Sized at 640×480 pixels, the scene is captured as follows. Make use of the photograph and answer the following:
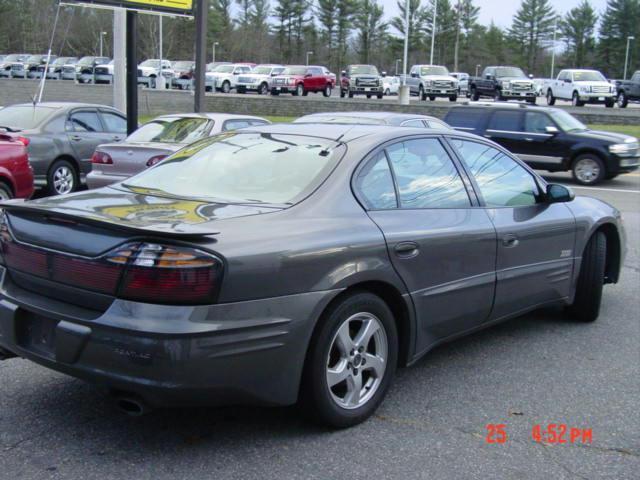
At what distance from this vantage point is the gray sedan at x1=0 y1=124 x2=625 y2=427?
10.7 ft

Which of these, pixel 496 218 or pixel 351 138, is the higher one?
pixel 351 138

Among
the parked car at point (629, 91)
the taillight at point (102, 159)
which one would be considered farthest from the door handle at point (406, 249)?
the parked car at point (629, 91)

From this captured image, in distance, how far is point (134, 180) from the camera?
184 inches

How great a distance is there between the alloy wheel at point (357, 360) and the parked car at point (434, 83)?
37652 millimetres

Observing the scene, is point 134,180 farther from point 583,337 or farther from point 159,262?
point 583,337

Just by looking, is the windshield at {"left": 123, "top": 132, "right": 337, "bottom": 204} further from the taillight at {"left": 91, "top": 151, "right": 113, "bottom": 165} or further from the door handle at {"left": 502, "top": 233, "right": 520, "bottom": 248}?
the taillight at {"left": 91, "top": 151, "right": 113, "bottom": 165}

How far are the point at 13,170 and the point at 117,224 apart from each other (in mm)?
6232

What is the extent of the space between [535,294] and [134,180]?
2.79m

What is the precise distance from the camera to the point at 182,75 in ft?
A: 173

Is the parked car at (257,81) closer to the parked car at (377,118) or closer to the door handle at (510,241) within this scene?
the parked car at (377,118)

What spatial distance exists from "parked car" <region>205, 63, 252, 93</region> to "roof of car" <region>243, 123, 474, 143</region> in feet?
140

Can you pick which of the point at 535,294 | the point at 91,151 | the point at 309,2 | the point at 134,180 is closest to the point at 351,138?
the point at 134,180

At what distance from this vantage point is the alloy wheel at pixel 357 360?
3.81 m

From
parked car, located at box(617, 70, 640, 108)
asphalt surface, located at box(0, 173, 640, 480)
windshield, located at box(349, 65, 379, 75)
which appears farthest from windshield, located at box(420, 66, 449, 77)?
asphalt surface, located at box(0, 173, 640, 480)
